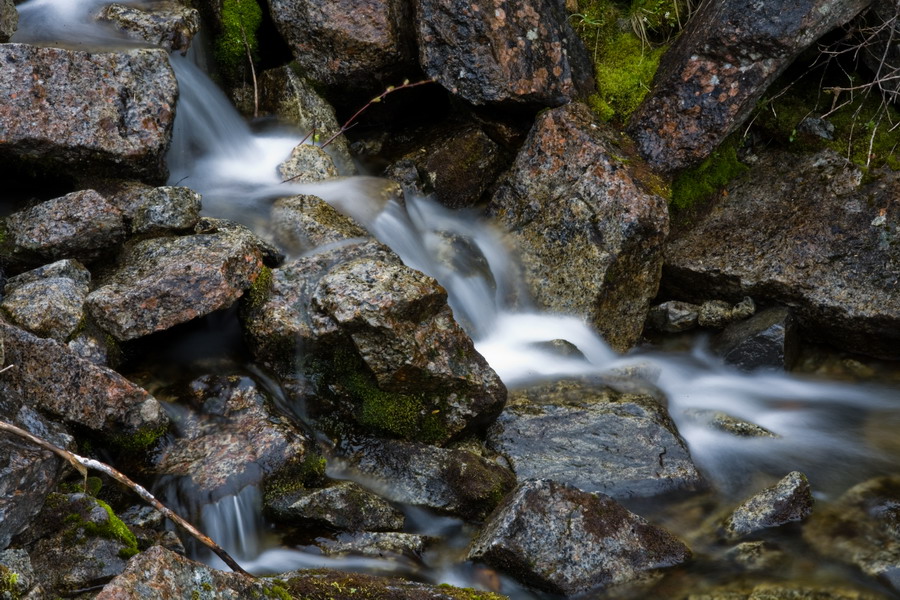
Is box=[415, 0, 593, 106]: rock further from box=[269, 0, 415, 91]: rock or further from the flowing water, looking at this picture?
the flowing water

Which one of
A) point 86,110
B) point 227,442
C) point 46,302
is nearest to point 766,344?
point 227,442

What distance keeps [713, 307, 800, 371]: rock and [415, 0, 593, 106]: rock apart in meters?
2.64

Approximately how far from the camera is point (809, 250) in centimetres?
655

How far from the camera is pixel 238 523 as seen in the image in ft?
13.1

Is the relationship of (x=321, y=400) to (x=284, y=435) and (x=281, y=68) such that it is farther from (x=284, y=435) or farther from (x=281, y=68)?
(x=281, y=68)

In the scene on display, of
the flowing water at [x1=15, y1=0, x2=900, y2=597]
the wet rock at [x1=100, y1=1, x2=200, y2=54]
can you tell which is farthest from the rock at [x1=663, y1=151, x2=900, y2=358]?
→ the wet rock at [x1=100, y1=1, x2=200, y2=54]

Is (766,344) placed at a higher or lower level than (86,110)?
lower

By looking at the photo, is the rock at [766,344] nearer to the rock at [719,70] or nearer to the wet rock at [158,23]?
the rock at [719,70]

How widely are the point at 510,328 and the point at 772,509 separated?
2602mm

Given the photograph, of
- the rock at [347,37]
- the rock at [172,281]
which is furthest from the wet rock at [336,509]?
the rock at [347,37]

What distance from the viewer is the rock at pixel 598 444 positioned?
481 centimetres

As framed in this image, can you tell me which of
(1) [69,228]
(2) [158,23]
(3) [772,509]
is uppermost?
(2) [158,23]

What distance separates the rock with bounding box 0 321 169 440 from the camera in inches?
149

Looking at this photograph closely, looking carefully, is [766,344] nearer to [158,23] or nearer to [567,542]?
[567,542]
